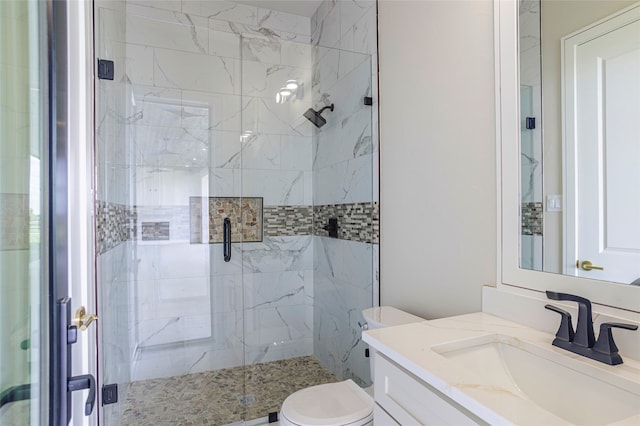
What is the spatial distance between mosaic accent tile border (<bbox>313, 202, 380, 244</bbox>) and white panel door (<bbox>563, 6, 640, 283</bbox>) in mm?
1119

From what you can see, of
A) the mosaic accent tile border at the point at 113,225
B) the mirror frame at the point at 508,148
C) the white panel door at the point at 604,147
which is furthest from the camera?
the mosaic accent tile border at the point at 113,225

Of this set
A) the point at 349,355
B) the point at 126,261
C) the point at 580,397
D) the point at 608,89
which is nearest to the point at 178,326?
the point at 126,261

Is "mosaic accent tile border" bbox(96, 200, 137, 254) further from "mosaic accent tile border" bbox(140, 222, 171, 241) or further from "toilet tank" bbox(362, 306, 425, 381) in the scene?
"toilet tank" bbox(362, 306, 425, 381)

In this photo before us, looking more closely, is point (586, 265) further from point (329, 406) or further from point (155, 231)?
point (155, 231)

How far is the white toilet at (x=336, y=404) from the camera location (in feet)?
4.48

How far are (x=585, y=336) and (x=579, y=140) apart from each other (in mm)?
564

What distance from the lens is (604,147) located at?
0.98 metres

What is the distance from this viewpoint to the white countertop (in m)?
0.64

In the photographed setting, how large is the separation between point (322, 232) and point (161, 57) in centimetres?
177

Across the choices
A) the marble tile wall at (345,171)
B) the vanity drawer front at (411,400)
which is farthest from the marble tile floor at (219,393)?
the vanity drawer front at (411,400)

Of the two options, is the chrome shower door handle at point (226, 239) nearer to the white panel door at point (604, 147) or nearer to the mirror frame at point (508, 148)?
the mirror frame at point (508, 148)

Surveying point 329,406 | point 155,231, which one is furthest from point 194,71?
point 329,406

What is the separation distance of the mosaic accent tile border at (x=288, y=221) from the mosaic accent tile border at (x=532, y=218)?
1.87m

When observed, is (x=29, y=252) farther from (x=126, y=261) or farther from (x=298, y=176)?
(x=298, y=176)
